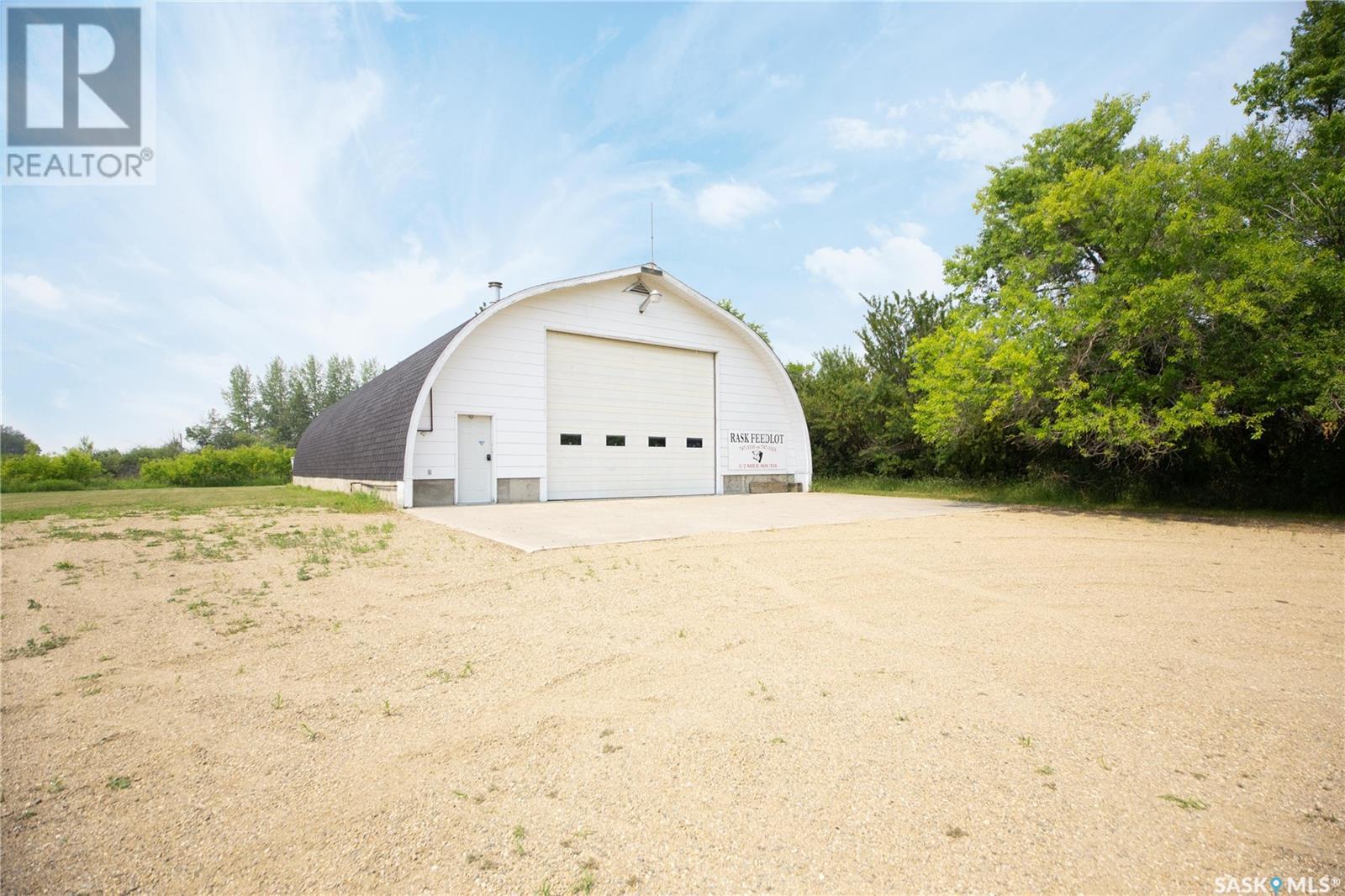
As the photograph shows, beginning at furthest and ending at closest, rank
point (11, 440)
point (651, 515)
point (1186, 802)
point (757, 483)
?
1. point (11, 440)
2. point (757, 483)
3. point (651, 515)
4. point (1186, 802)

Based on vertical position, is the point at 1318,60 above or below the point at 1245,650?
above

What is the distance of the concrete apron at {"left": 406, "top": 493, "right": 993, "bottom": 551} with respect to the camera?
7617 millimetres

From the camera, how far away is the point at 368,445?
15.3 m

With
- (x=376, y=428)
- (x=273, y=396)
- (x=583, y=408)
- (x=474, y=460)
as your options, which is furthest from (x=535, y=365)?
(x=273, y=396)

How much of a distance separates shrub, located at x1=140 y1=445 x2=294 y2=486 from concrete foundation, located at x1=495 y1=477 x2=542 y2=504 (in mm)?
20088

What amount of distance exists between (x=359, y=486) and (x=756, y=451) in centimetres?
1134

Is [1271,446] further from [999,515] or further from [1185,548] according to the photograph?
[1185,548]

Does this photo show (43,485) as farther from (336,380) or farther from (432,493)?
(336,380)

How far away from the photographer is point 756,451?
18.0 m

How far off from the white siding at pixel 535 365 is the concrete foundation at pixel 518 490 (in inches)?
6.0

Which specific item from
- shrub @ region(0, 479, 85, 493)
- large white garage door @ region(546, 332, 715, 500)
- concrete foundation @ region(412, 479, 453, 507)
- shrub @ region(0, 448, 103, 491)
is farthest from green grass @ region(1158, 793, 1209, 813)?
shrub @ region(0, 448, 103, 491)

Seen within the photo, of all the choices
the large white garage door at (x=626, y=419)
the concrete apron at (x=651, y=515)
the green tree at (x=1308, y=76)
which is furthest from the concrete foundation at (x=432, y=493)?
the green tree at (x=1308, y=76)

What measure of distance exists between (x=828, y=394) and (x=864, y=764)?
799 inches

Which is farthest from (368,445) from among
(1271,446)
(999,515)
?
(1271,446)
